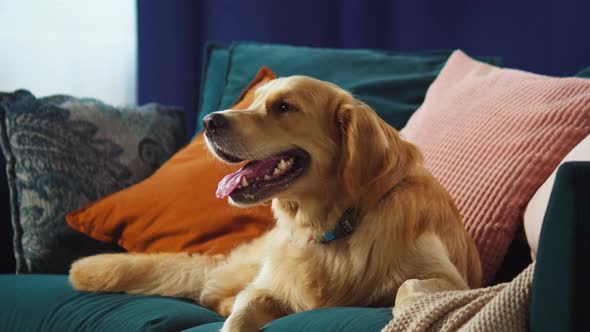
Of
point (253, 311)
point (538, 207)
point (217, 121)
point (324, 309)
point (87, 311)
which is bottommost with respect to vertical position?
point (87, 311)

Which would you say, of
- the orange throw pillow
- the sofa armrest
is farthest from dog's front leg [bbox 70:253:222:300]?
the sofa armrest

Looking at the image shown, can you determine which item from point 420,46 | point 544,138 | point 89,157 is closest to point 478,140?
point 544,138

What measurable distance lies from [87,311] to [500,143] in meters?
0.98

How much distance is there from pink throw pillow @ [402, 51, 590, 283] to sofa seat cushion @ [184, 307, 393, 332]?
1.58 feet

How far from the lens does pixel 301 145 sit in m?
1.50

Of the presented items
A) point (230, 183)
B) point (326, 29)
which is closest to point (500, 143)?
point (230, 183)

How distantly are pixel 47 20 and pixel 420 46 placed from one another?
1592 millimetres

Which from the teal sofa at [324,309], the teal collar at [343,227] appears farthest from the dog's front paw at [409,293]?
the teal collar at [343,227]

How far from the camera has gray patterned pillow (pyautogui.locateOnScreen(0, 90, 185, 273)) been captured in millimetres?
2057

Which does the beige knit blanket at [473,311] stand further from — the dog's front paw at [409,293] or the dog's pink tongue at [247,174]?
the dog's pink tongue at [247,174]

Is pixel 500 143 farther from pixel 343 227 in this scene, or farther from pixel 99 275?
pixel 99 275

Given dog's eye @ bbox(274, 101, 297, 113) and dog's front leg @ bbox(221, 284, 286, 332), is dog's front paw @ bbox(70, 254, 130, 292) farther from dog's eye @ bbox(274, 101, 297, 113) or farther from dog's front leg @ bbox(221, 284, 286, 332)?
dog's eye @ bbox(274, 101, 297, 113)

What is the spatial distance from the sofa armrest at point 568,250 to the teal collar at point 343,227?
21.8 inches

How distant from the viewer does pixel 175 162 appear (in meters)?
2.14
